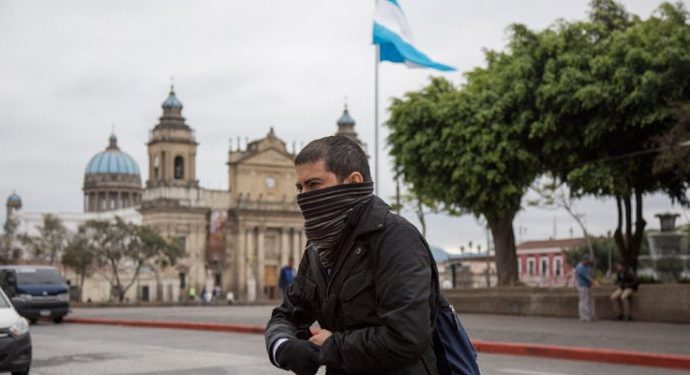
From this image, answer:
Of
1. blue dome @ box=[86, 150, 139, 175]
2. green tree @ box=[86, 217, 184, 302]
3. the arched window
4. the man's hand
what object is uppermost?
blue dome @ box=[86, 150, 139, 175]

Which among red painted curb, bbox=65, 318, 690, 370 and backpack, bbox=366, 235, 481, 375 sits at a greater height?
backpack, bbox=366, 235, 481, 375

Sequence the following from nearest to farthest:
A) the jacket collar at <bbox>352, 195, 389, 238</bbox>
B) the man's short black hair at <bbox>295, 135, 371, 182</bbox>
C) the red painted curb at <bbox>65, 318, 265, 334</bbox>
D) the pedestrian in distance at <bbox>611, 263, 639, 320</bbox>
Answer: the jacket collar at <bbox>352, 195, 389, 238</bbox>
the man's short black hair at <bbox>295, 135, 371, 182</bbox>
the red painted curb at <bbox>65, 318, 265, 334</bbox>
the pedestrian in distance at <bbox>611, 263, 639, 320</bbox>

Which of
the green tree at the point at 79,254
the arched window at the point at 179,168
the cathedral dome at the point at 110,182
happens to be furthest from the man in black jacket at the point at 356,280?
the cathedral dome at the point at 110,182

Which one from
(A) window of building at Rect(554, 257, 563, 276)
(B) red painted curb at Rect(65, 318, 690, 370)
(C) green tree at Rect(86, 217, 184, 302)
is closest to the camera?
(B) red painted curb at Rect(65, 318, 690, 370)

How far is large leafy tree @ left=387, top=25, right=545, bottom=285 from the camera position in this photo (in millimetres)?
29688

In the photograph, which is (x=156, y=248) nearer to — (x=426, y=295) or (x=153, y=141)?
(x=153, y=141)

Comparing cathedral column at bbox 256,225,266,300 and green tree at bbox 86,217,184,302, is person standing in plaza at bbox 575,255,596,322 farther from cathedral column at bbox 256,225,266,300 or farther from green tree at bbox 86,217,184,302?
cathedral column at bbox 256,225,266,300

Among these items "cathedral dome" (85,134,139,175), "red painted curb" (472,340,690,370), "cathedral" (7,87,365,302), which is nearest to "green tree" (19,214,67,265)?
"cathedral" (7,87,365,302)

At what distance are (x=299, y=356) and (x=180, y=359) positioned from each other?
11046mm

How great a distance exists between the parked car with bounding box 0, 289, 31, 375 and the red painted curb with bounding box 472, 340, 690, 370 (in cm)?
752

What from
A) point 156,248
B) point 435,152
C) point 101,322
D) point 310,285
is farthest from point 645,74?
point 156,248

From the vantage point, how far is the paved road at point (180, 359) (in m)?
12.6

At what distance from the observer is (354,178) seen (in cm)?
351

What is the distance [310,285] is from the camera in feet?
12.1
